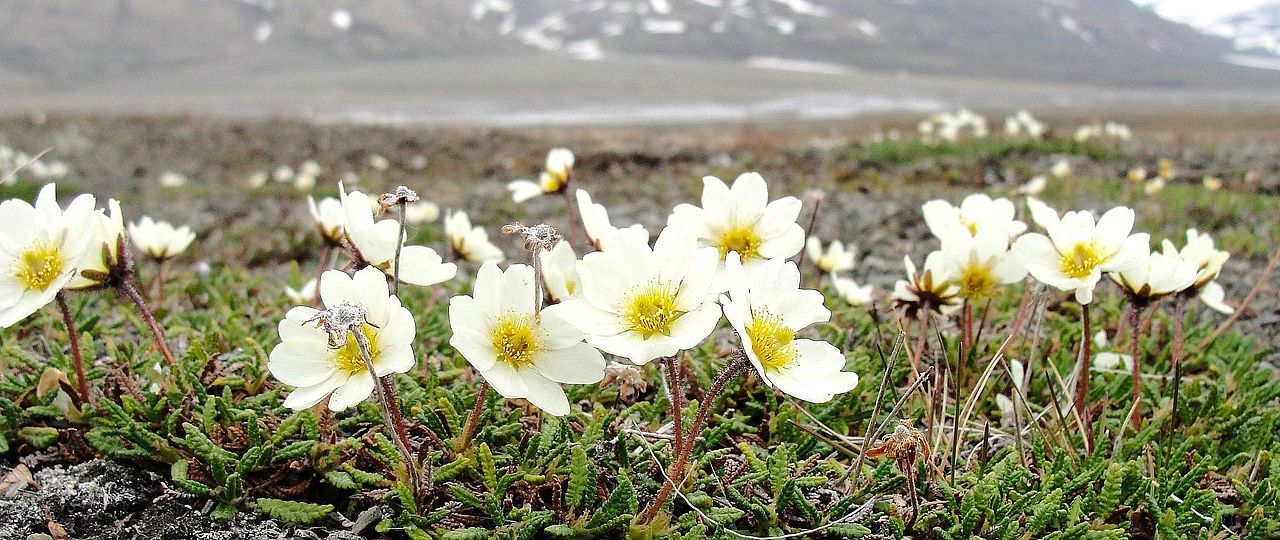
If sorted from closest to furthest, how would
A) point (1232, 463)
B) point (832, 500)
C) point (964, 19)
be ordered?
point (832, 500) < point (1232, 463) < point (964, 19)

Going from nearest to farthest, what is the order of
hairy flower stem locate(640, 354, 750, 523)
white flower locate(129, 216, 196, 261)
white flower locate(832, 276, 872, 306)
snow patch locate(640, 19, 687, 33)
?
1. hairy flower stem locate(640, 354, 750, 523)
2. white flower locate(129, 216, 196, 261)
3. white flower locate(832, 276, 872, 306)
4. snow patch locate(640, 19, 687, 33)

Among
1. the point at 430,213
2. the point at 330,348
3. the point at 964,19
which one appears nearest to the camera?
the point at 330,348

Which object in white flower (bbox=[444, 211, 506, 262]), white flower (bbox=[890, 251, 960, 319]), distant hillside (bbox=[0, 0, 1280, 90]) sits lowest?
distant hillside (bbox=[0, 0, 1280, 90])

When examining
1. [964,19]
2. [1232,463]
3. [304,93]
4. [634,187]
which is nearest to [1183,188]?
[634,187]

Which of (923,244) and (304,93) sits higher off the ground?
(923,244)

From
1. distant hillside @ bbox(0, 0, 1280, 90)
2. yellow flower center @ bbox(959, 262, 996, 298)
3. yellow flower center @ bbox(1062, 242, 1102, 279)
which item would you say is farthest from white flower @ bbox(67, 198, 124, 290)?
distant hillside @ bbox(0, 0, 1280, 90)

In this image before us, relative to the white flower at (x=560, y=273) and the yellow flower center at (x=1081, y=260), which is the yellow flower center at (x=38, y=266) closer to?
the white flower at (x=560, y=273)

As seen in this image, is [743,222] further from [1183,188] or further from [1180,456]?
[1183,188]

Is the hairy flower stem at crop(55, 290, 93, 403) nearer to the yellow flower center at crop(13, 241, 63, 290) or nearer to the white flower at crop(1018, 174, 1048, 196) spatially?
the yellow flower center at crop(13, 241, 63, 290)
